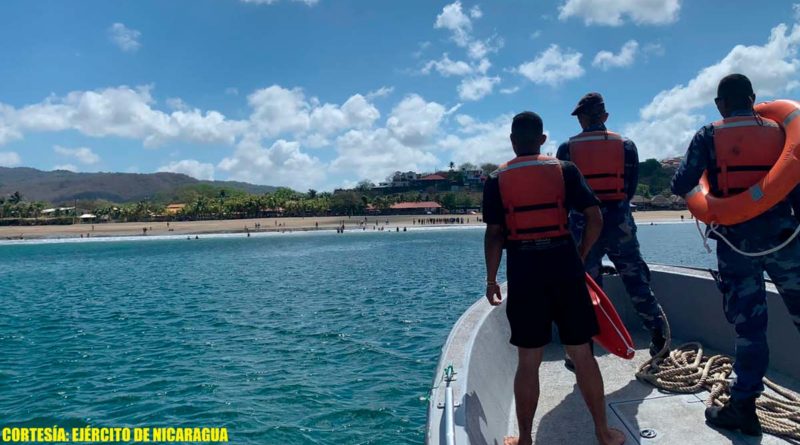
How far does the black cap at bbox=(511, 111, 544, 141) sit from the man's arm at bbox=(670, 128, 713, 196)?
1.20 meters

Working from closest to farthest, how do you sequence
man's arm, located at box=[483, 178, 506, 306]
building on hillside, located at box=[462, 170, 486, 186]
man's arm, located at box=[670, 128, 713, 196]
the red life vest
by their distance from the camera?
man's arm, located at box=[483, 178, 506, 306], the red life vest, man's arm, located at box=[670, 128, 713, 196], building on hillside, located at box=[462, 170, 486, 186]

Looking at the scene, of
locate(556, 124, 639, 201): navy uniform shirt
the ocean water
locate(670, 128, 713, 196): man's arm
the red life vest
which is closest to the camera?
the red life vest

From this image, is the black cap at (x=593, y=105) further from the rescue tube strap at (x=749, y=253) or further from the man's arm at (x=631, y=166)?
the rescue tube strap at (x=749, y=253)

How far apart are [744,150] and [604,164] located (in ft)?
4.01

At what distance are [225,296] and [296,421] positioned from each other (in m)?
14.5

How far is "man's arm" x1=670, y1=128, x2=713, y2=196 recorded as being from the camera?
328 cm

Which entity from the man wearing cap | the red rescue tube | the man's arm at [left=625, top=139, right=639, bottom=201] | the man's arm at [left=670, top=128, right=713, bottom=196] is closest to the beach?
the man wearing cap

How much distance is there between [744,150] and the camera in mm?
3092

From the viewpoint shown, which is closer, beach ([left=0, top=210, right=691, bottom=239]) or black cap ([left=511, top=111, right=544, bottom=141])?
black cap ([left=511, top=111, right=544, bottom=141])

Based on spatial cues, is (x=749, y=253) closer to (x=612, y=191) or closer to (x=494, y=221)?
(x=612, y=191)

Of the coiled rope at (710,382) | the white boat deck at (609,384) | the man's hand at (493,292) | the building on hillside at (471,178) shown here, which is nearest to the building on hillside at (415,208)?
the building on hillside at (471,178)

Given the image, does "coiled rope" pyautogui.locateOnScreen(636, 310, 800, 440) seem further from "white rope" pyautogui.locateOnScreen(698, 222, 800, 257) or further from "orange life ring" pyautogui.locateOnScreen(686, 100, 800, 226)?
"orange life ring" pyautogui.locateOnScreen(686, 100, 800, 226)

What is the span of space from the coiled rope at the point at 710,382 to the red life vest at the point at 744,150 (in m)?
1.59

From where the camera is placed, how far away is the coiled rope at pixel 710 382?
3.24 metres
